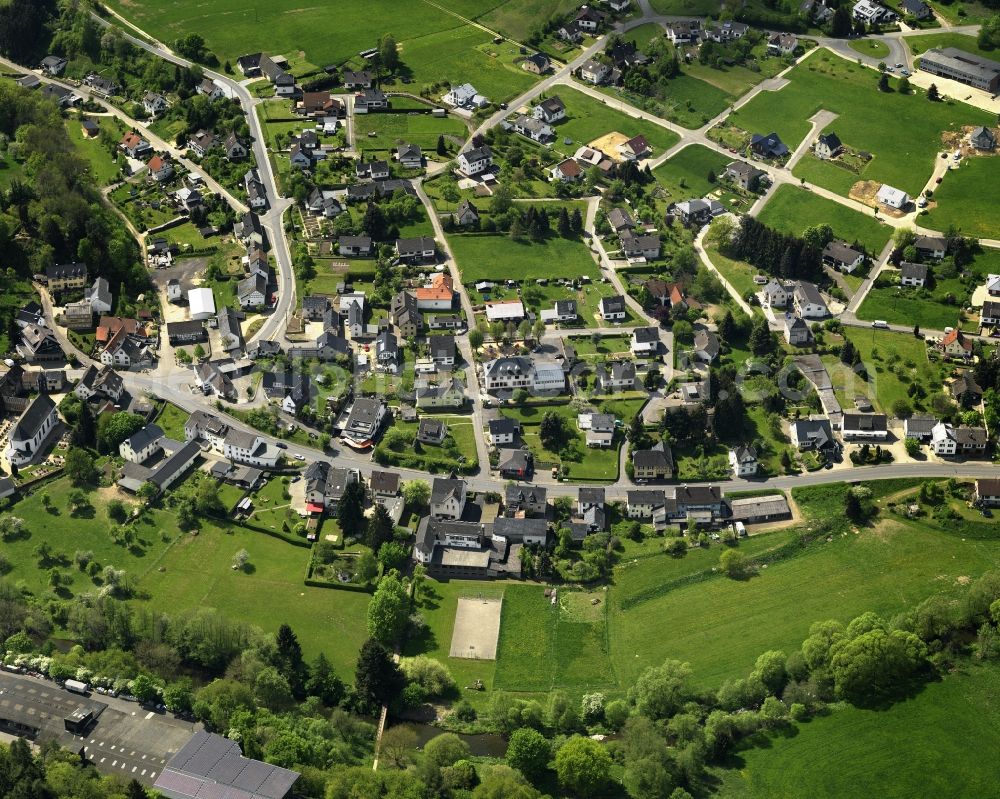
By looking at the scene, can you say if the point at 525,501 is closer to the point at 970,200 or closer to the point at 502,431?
the point at 502,431

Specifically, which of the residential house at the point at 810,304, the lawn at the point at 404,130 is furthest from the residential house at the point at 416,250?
the residential house at the point at 810,304

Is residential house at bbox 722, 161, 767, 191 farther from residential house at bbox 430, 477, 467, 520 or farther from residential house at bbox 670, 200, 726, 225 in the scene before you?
residential house at bbox 430, 477, 467, 520

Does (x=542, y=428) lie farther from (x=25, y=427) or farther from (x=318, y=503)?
(x=25, y=427)

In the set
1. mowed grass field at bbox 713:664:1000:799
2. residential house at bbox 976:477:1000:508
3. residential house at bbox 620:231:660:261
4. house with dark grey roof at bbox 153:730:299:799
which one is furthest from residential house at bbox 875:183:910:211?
house with dark grey roof at bbox 153:730:299:799

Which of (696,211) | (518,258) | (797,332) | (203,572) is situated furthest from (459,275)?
(203,572)

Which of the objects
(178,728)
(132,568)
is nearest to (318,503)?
(132,568)
